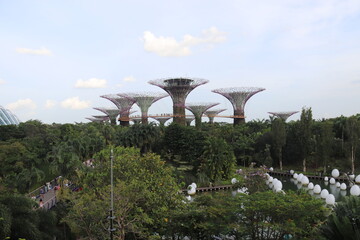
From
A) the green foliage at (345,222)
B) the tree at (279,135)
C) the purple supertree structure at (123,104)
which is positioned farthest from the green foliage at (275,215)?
the purple supertree structure at (123,104)

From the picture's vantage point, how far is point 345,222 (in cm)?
998

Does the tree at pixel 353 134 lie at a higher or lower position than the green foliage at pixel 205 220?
higher

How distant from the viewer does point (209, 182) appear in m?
31.3

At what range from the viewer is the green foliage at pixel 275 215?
11.3 m

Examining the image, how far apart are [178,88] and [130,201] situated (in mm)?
46951

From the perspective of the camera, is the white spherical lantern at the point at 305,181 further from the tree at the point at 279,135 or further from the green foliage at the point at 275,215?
the green foliage at the point at 275,215

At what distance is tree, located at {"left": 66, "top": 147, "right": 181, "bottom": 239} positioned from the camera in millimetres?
12000

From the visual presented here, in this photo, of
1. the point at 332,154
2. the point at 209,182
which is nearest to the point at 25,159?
the point at 209,182

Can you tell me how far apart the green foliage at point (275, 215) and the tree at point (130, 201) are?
11.0 ft

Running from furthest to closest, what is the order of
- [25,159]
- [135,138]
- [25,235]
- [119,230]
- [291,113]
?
[291,113] < [135,138] < [25,159] < [25,235] < [119,230]

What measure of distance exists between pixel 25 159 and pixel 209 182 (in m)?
17.1

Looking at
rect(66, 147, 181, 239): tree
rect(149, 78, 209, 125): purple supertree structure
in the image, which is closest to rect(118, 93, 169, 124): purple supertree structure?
rect(149, 78, 209, 125): purple supertree structure

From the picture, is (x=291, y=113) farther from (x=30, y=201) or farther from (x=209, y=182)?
(x=30, y=201)

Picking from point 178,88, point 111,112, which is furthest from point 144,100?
point 111,112
